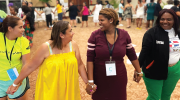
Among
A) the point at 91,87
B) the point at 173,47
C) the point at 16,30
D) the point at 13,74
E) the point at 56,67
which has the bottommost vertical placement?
the point at 91,87

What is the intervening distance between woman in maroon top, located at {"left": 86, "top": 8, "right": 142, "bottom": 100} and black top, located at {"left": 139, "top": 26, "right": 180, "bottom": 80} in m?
0.26

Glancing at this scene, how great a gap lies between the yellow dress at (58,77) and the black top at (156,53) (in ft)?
3.07

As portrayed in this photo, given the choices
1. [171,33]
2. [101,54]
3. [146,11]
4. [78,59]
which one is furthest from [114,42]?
[146,11]

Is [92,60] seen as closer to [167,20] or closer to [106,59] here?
[106,59]

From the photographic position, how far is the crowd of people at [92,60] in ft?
5.86

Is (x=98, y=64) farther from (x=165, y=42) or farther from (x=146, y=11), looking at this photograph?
(x=146, y=11)

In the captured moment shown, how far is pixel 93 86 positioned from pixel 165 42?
1.02 metres

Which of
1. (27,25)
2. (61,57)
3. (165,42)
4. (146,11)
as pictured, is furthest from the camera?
(146,11)

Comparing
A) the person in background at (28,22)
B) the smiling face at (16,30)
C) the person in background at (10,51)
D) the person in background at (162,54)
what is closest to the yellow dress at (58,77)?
the person in background at (10,51)

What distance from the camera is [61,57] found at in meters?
1.80

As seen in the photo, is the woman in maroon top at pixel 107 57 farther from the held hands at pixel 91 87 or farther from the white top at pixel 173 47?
the white top at pixel 173 47

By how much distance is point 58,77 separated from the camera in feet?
5.88

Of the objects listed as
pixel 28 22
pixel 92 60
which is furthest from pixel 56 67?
pixel 28 22

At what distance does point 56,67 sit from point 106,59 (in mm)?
556
